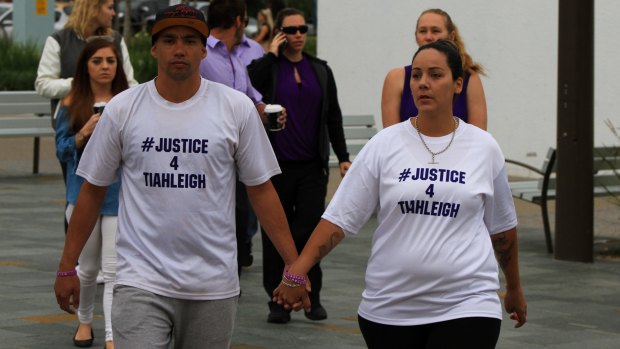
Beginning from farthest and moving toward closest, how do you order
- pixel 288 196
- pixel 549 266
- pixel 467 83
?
1. pixel 549 266
2. pixel 288 196
3. pixel 467 83

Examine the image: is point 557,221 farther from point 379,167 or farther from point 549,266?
point 379,167

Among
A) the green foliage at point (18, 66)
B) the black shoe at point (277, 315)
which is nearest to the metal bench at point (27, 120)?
the green foliage at point (18, 66)

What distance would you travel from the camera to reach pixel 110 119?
507 centimetres

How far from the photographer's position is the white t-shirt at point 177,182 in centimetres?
496

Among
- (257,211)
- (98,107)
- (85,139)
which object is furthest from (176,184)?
(85,139)

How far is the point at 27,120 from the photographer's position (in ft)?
55.4

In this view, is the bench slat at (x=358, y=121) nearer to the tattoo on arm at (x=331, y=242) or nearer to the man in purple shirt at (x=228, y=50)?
the man in purple shirt at (x=228, y=50)

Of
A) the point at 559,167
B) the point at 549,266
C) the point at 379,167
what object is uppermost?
the point at 379,167

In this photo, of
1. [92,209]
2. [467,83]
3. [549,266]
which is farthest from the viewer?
[549,266]

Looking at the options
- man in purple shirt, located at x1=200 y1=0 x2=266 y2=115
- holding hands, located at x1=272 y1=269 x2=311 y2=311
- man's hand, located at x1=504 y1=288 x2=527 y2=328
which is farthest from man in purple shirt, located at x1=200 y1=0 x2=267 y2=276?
man's hand, located at x1=504 y1=288 x2=527 y2=328

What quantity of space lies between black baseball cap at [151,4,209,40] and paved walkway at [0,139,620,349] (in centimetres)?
282

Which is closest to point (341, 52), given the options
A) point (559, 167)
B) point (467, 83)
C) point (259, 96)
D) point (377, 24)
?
point (377, 24)

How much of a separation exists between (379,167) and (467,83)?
2.29m

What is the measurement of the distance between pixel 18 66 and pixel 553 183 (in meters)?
16.2
